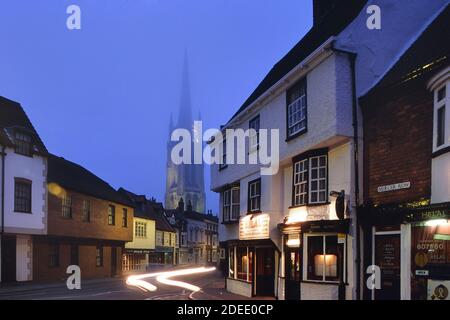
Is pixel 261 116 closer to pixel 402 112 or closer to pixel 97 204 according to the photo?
pixel 402 112

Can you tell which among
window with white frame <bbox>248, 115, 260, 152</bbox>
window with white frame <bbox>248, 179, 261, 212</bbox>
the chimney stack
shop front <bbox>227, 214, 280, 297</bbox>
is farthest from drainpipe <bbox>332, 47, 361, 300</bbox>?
the chimney stack

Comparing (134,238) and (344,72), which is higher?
(344,72)

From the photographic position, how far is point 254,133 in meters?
22.2

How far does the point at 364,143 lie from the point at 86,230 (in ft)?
86.7

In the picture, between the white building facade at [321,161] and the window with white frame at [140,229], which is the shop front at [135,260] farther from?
the white building facade at [321,161]

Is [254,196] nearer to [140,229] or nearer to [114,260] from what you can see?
[114,260]

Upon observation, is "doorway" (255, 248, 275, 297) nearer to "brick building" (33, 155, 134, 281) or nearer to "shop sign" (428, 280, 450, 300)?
"shop sign" (428, 280, 450, 300)

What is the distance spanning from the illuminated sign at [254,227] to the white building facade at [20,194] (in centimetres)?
1398

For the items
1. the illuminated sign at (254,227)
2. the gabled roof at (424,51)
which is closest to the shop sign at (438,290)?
the gabled roof at (424,51)

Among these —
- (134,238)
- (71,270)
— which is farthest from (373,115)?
(134,238)

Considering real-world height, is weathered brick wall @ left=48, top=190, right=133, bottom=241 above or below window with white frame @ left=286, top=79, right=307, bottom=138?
below

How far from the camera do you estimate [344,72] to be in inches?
627

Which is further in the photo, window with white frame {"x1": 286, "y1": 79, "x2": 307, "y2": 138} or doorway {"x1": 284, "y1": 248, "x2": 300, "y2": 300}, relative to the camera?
doorway {"x1": 284, "y1": 248, "x2": 300, "y2": 300}

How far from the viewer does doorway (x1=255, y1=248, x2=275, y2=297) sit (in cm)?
2105
